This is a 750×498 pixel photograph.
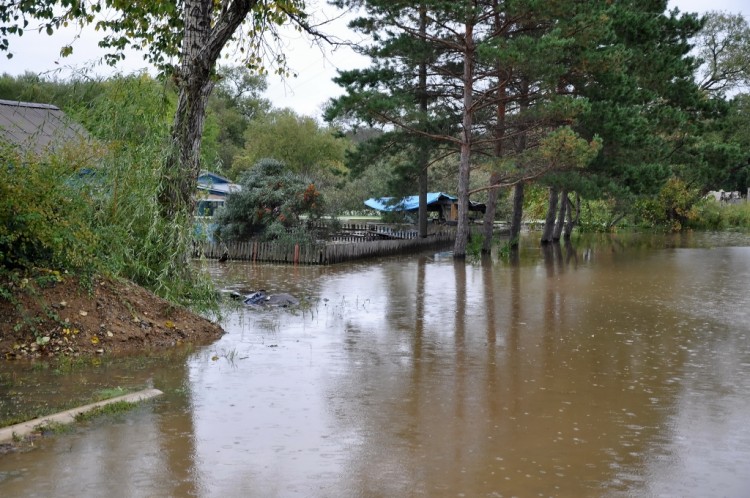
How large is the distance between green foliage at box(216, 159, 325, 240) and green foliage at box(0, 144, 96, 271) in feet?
51.5

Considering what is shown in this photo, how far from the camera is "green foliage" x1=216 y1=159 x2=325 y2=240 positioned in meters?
27.7

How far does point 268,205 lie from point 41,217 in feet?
59.0

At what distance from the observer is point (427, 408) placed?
344 inches

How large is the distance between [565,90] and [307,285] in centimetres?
1493

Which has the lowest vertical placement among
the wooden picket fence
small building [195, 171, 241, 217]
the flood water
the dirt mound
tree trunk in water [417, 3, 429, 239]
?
the flood water

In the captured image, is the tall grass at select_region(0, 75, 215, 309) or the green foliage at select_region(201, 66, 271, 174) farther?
the green foliage at select_region(201, 66, 271, 174)

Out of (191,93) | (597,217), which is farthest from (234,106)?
(191,93)

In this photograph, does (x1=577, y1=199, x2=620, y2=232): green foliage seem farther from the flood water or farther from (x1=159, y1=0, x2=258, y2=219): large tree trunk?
(x1=159, y1=0, x2=258, y2=219): large tree trunk

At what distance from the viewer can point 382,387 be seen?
973cm

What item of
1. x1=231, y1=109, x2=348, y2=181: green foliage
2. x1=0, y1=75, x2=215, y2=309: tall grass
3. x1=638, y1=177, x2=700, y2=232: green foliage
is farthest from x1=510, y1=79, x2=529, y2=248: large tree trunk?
x1=638, y1=177, x2=700, y2=232: green foliage

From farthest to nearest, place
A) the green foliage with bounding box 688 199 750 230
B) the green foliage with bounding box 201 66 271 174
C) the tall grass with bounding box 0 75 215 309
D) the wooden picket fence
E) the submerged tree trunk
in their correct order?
the green foliage with bounding box 201 66 271 174
the green foliage with bounding box 688 199 750 230
the submerged tree trunk
the wooden picket fence
the tall grass with bounding box 0 75 215 309

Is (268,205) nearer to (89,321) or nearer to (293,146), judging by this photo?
(89,321)

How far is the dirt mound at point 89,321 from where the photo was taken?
1060 cm

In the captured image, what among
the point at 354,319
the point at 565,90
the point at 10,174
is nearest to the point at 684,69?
the point at 565,90
